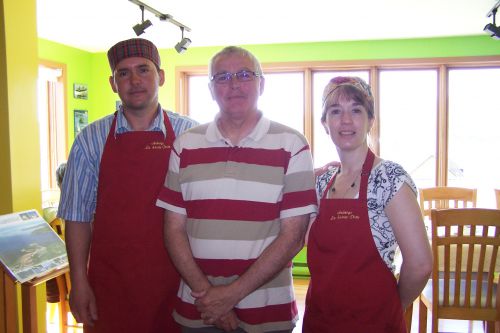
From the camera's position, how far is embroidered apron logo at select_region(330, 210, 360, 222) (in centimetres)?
134

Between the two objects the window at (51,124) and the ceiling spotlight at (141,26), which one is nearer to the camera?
the ceiling spotlight at (141,26)

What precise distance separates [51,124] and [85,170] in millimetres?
4165

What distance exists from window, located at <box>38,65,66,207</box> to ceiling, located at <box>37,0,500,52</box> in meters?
0.47

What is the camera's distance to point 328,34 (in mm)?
4855

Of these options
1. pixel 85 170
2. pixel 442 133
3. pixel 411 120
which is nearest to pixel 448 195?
pixel 442 133

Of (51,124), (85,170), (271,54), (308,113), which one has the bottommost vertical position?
(85,170)

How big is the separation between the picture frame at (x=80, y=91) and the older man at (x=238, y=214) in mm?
4602

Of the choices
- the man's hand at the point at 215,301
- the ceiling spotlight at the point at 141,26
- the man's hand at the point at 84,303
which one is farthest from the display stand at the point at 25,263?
the ceiling spotlight at the point at 141,26

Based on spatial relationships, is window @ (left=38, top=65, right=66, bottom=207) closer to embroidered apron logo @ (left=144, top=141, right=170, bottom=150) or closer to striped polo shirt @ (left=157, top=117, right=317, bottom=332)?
embroidered apron logo @ (left=144, top=141, right=170, bottom=150)

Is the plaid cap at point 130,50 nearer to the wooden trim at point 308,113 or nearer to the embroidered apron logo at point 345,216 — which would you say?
the embroidered apron logo at point 345,216

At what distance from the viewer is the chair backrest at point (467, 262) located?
91.8 inches

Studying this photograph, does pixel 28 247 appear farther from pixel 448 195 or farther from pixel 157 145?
pixel 448 195

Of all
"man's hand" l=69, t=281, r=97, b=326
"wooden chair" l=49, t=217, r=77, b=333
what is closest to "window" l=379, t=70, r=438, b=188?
"wooden chair" l=49, t=217, r=77, b=333

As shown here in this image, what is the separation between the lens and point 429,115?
17.6ft
